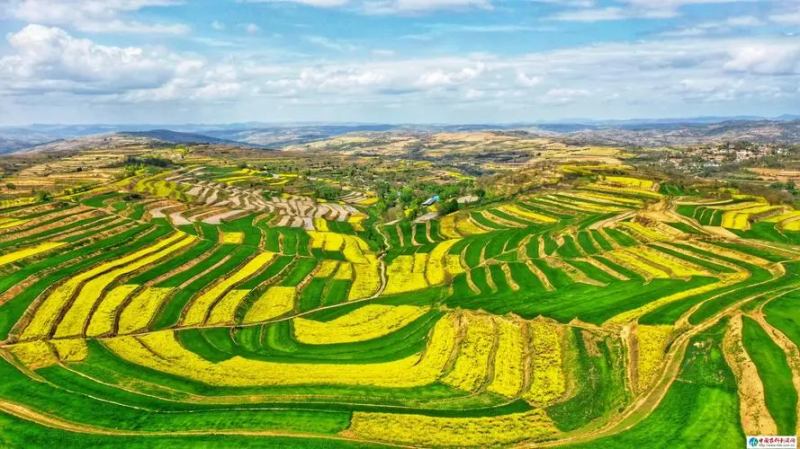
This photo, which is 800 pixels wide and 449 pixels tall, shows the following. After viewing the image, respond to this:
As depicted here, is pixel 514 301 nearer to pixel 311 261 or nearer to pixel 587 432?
pixel 587 432

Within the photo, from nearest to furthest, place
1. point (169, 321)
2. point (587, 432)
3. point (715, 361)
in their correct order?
point (587, 432) → point (715, 361) → point (169, 321)

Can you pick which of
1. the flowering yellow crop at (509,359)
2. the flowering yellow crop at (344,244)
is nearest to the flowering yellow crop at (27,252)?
the flowering yellow crop at (344,244)

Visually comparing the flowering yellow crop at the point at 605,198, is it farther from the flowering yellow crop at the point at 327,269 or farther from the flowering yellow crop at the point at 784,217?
the flowering yellow crop at the point at 327,269

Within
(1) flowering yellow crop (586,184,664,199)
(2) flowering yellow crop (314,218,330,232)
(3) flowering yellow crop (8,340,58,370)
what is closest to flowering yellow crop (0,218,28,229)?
(3) flowering yellow crop (8,340,58,370)

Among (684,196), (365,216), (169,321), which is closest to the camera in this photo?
(169,321)

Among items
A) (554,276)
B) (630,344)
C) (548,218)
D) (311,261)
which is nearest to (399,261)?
(311,261)

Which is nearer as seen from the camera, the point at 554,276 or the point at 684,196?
the point at 554,276
